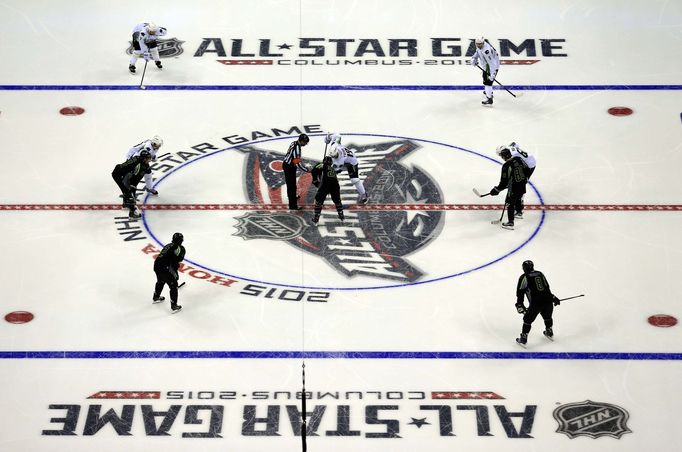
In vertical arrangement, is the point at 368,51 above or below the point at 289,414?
above

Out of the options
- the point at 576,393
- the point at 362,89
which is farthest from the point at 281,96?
the point at 576,393

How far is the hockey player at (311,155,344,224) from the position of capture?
12.4 m

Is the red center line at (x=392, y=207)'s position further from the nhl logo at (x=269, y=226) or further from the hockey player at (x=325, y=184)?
the hockey player at (x=325, y=184)

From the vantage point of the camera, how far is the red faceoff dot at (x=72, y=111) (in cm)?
1434

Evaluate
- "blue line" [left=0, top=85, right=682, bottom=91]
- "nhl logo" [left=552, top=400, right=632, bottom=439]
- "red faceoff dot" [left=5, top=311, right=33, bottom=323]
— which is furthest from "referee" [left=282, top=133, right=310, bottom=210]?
"nhl logo" [left=552, top=400, right=632, bottom=439]

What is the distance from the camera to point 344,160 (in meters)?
12.7

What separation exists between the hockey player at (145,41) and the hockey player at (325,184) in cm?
314

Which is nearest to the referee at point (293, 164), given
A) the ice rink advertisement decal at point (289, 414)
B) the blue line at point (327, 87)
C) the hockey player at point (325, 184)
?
the hockey player at point (325, 184)

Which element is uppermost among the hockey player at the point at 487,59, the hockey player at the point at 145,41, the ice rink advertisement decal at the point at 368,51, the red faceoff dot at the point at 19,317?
the ice rink advertisement decal at the point at 368,51

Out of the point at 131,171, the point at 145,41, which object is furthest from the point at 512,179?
the point at 145,41

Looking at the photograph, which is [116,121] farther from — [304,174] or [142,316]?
[142,316]

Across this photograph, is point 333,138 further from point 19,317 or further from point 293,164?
point 19,317

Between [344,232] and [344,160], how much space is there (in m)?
0.66

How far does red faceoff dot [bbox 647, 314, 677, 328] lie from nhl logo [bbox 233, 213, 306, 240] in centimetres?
321
